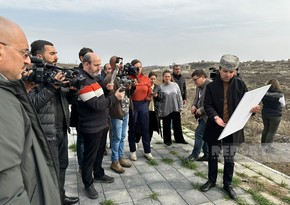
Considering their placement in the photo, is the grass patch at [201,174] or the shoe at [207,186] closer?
the shoe at [207,186]

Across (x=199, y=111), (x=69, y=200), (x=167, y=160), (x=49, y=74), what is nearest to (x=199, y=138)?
(x=199, y=111)

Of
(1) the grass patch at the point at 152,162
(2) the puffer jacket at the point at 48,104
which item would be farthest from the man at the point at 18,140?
(1) the grass patch at the point at 152,162

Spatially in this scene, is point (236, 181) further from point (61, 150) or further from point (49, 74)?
point (49, 74)

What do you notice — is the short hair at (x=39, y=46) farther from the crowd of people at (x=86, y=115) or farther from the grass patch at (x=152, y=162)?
the grass patch at (x=152, y=162)

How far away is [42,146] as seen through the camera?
1417mm

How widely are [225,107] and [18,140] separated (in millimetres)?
3182

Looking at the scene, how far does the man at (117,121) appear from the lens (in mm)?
4359

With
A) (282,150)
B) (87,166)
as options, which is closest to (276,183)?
(282,150)

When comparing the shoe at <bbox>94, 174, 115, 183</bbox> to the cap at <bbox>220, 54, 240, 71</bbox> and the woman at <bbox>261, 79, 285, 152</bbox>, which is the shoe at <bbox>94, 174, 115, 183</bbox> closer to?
the cap at <bbox>220, 54, 240, 71</bbox>

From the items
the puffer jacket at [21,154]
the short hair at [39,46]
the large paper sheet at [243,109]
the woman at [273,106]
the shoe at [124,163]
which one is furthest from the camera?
the woman at [273,106]

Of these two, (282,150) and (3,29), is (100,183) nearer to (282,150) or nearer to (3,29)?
(3,29)

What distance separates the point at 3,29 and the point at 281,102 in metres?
6.18

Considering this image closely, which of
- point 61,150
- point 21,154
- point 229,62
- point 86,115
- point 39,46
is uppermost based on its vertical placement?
point 39,46

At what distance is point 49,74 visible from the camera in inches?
105
